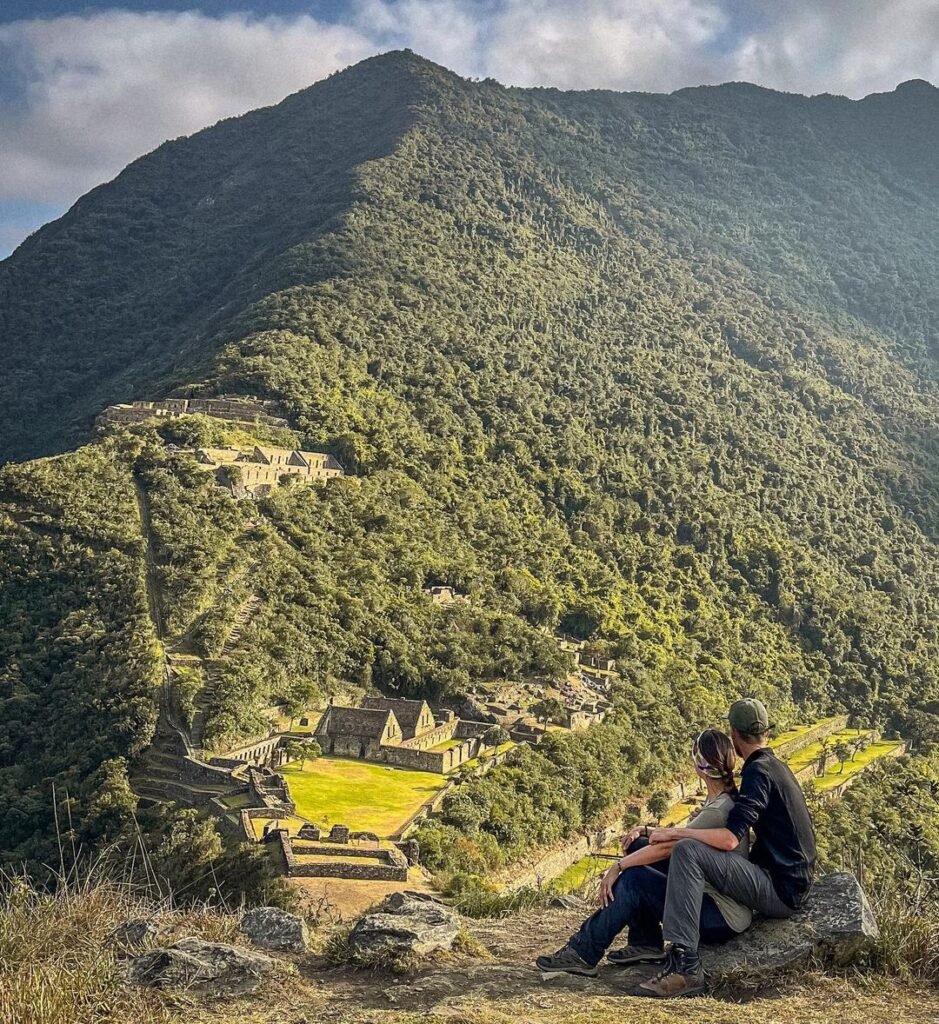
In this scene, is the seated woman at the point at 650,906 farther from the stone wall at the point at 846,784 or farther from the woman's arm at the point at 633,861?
the stone wall at the point at 846,784

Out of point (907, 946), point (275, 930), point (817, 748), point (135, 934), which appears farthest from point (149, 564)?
point (907, 946)

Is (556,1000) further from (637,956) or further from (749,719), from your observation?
(749,719)

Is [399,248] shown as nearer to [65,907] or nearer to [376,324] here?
[376,324]

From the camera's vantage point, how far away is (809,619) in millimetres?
59531

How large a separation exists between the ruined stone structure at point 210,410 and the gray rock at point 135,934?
1680 inches

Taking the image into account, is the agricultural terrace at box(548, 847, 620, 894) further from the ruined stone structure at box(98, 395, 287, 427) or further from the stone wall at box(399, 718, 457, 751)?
the ruined stone structure at box(98, 395, 287, 427)

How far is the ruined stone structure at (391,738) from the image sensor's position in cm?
2970

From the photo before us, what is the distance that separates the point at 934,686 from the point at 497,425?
94.3ft

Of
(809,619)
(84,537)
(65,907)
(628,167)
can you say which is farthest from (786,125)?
(65,907)

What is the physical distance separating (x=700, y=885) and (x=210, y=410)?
153 ft

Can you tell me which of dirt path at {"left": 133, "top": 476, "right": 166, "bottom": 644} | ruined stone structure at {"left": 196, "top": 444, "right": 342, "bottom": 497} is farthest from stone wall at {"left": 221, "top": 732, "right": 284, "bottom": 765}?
ruined stone structure at {"left": 196, "top": 444, "right": 342, "bottom": 497}

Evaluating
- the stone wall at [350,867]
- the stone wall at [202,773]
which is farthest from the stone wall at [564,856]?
the stone wall at [202,773]

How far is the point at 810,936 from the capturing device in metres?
6.65

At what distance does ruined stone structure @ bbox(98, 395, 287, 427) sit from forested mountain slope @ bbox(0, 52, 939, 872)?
1690mm
